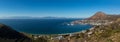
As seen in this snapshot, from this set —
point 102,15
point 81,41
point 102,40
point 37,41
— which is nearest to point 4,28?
point 37,41

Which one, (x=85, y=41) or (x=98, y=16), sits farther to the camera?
(x=98, y=16)

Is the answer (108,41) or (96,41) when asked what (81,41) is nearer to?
(96,41)

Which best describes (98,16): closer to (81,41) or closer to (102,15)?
(102,15)

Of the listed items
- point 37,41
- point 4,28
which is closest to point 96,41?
point 37,41

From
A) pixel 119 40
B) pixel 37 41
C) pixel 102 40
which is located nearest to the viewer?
pixel 119 40

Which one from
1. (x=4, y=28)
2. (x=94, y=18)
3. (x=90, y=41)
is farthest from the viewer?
(x=94, y=18)

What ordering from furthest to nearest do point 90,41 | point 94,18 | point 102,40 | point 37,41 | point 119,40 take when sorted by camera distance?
point 94,18
point 37,41
point 90,41
point 102,40
point 119,40

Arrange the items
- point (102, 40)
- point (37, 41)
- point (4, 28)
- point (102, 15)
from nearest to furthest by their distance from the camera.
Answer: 1. point (102, 40)
2. point (37, 41)
3. point (4, 28)
4. point (102, 15)

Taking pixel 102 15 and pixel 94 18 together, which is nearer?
pixel 102 15
